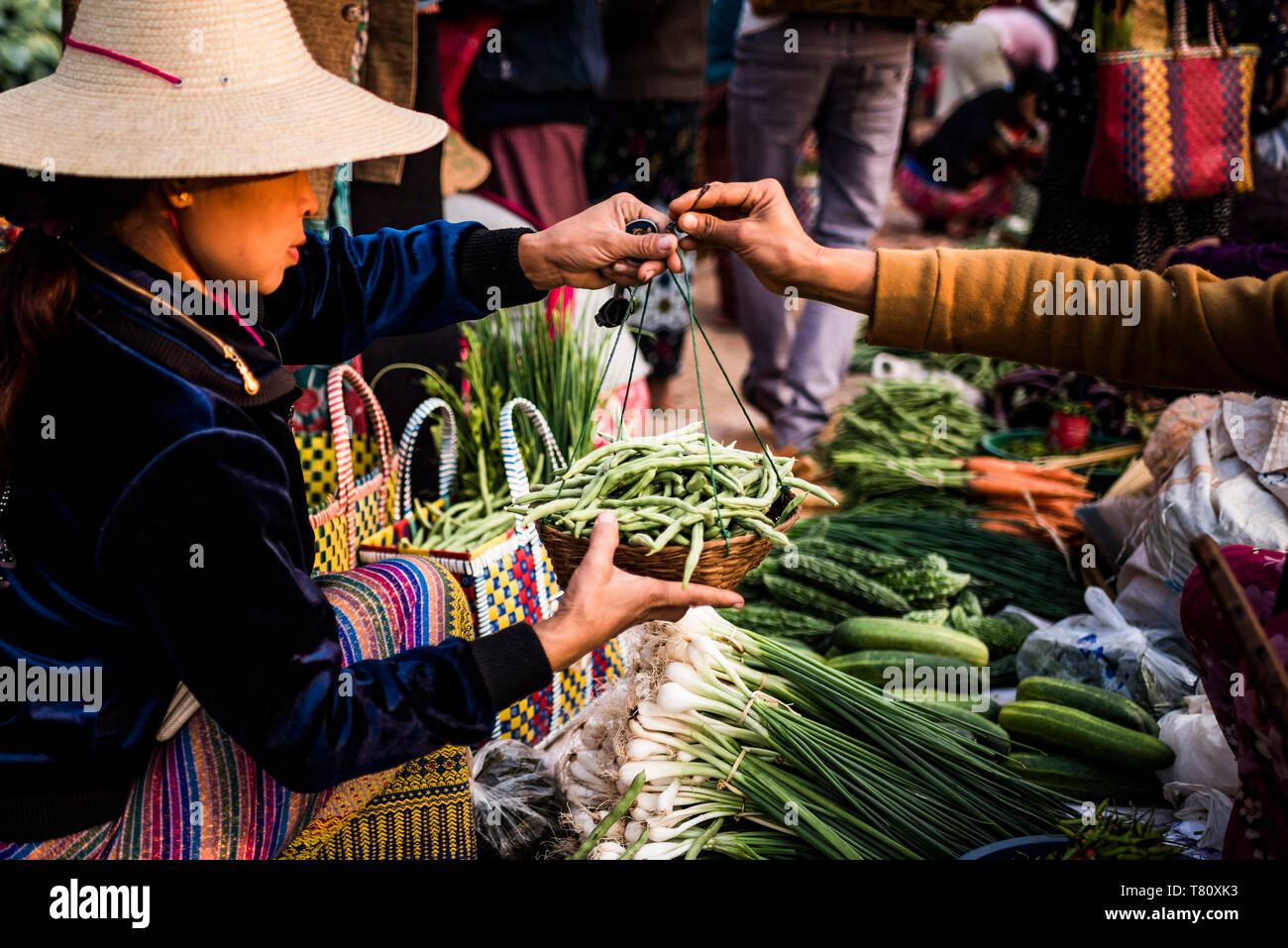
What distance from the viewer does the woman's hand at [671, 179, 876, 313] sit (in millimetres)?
2162

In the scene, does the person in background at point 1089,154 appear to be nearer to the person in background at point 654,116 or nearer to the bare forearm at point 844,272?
the person in background at point 654,116

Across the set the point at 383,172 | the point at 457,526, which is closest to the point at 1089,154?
the point at 383,172

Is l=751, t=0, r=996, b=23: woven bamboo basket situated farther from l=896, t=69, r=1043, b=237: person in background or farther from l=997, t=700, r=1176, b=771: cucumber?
l=896, t=69, r=1043, b=237: person in background

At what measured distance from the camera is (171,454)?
154cm

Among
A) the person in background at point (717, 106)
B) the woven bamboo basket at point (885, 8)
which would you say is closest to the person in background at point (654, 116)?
the woven bamboo basket at point (885, 8)

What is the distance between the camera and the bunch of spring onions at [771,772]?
229cm

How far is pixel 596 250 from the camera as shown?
226 centimetres

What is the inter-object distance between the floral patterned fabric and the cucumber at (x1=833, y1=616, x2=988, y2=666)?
0.86 meters

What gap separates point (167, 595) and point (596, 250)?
1.10 meters

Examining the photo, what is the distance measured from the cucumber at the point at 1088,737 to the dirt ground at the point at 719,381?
2.12 m

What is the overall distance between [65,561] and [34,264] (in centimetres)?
44

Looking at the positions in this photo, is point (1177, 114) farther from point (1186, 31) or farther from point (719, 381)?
point (719, 381)
